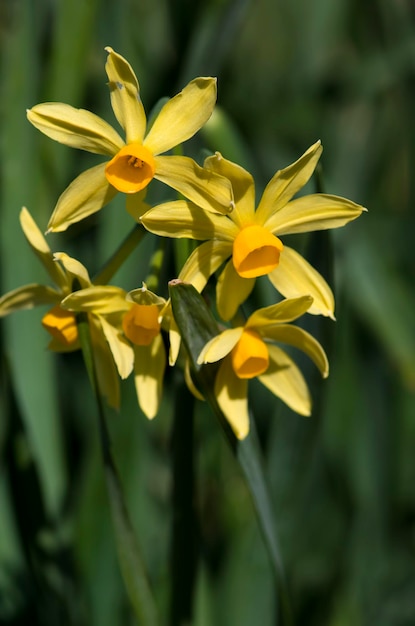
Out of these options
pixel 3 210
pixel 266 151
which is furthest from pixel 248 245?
pixel 266 151

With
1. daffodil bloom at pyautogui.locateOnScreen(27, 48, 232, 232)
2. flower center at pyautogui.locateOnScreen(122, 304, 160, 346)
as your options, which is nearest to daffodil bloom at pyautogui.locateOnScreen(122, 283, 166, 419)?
flower center at pyautogui.locateOnScreen(122, 304, 160, 346)

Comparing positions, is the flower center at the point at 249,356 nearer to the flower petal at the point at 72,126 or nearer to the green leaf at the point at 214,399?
the green leaf at the point at 214,399

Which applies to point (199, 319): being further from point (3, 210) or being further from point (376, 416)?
point (376, 416)

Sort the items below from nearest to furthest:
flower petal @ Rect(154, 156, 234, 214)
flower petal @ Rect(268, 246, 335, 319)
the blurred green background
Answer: flower petal @ Rect(154, 156, 234, 214) < flower petal @ Rect(268, 246, 335, 319) < the blurred green background

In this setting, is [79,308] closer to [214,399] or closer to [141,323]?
[141,323]

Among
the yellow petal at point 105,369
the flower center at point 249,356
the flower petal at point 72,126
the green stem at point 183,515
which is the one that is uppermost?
the flower petal at point 72,126

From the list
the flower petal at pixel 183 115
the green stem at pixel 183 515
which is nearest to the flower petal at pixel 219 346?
the green stem at pixel 183 515

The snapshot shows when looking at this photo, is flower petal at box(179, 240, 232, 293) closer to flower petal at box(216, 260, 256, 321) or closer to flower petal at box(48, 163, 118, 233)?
flower petal at box(216, 260, 256, 321)
